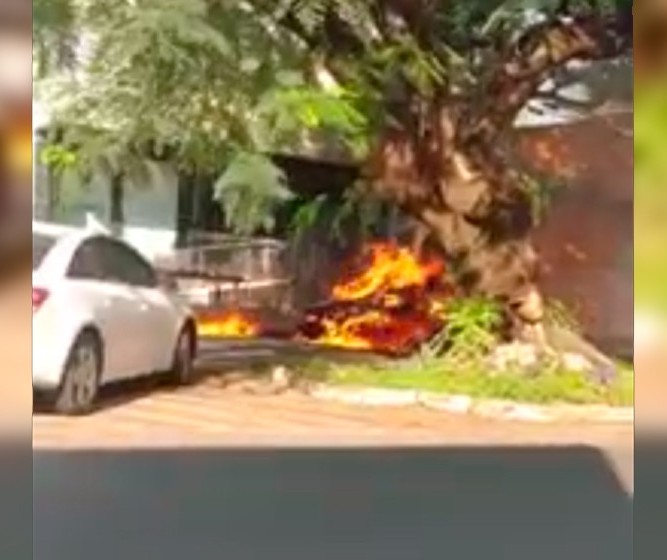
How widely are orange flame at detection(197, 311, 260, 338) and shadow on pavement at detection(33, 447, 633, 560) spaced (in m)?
0.44

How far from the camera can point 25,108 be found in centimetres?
215

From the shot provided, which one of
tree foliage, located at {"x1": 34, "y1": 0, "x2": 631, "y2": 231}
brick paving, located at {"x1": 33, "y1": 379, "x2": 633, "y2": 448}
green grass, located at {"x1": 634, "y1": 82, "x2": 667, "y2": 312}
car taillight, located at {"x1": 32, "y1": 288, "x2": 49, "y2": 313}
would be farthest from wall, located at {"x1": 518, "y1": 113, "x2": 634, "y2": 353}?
green grass, located at {"x1": 634, "y1": 82, "x2": 667, "y2": 312}

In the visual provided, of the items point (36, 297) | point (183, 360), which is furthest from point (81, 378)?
point (36, 297)

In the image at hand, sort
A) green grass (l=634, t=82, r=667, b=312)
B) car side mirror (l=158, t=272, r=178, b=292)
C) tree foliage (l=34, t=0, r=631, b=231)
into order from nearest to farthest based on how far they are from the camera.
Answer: green grass (l=634, t=82, r=667, b=312) → tree foliage (l=34, t=0, r=631, b=231) → car side mirror (l=158, t=272, r=178, b=292)

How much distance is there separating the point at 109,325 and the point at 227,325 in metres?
0.45

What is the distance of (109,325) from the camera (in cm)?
532

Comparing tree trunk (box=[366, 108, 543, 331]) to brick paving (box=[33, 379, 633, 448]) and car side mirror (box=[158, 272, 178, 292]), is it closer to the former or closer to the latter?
brick paving (box=[33, 379, 633, 448])

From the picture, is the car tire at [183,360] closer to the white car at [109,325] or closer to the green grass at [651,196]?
the white car at [109,325]

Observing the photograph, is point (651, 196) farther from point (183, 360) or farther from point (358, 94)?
point (183, 360)

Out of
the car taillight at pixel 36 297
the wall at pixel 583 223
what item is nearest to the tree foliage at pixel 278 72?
the wall at pixel 583 223

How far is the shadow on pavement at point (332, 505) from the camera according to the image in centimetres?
405

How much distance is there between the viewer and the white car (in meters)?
5.14

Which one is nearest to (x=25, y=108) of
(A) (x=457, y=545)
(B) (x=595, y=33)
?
A: (A) (x=457, y=545)

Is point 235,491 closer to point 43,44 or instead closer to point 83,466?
point 83,466
